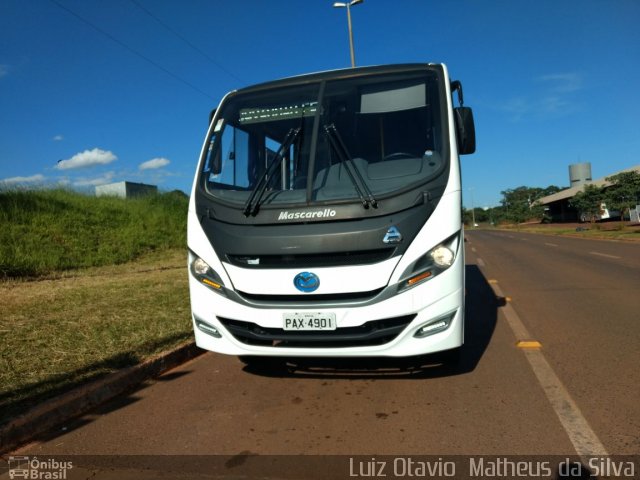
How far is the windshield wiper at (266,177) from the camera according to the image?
4.01 meters

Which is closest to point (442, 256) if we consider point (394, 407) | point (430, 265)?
point (430, 265)

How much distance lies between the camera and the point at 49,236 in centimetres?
1444

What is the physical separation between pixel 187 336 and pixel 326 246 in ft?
9.94

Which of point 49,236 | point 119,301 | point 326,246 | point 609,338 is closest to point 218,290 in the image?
point 326,246

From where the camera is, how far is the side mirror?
4.45m

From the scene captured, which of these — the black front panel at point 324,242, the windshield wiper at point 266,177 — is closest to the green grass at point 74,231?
the windshield wiper at point 266,177

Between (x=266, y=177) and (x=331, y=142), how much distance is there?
635mm

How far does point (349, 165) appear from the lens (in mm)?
4078

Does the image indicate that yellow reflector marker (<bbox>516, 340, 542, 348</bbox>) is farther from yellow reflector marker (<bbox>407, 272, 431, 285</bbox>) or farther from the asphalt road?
yellow reflector marker (<bbox>407, 272, 431, 285</bbox>)

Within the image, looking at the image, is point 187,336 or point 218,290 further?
point 187,336

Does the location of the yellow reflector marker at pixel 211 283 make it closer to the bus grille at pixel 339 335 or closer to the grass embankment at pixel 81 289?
the bus grille at pixel 339 335

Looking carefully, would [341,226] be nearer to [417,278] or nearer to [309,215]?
[309,215]

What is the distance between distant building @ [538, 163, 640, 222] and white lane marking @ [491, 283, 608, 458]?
54216mm

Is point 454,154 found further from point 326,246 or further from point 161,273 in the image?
point 161,273
